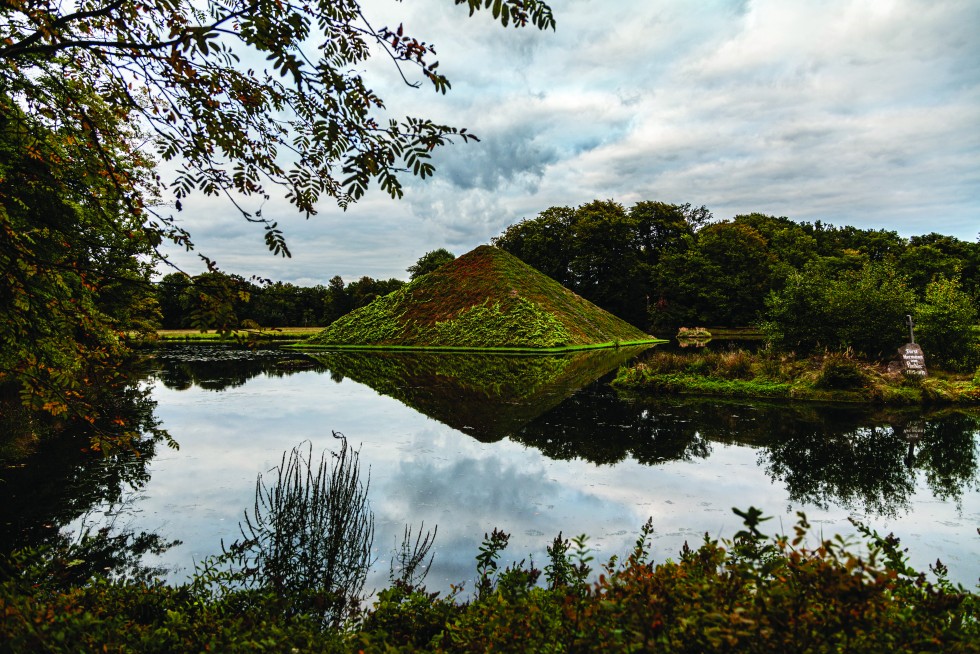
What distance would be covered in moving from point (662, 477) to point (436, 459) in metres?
4.41

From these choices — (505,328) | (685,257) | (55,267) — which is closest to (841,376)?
(55,267)

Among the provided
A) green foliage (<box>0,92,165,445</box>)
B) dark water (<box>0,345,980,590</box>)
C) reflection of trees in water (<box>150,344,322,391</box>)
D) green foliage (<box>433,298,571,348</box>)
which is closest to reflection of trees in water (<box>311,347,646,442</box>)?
dark water (<box>0,345,980,590</box>)

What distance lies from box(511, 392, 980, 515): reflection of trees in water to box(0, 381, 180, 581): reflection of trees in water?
7429 mm

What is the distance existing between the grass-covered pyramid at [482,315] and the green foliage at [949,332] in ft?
78.7

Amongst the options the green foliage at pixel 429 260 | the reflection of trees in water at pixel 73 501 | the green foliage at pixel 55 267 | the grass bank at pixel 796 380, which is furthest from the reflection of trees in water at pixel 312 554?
the green foliage at pixel 429 260

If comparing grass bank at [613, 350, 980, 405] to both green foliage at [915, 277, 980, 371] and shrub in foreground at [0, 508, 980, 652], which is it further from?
shrub in foreground at [0, 508, 980, 652]

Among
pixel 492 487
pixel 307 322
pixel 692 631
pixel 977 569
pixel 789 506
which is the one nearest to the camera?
pixel 692 631

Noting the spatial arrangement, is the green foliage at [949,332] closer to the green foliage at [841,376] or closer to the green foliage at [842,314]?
the green foliage at [842,314]

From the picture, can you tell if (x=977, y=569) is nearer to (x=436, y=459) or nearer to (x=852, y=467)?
(x=852, y=467)

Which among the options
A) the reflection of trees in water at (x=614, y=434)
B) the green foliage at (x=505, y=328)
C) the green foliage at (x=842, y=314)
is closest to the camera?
the reflection of trees in water at (x=614, y=434)

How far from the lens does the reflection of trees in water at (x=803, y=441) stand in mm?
8555

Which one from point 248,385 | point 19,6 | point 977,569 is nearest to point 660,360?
point 977,569

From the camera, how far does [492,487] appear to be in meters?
8.63

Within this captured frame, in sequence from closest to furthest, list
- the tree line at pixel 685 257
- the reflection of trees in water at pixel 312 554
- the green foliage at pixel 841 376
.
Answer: the reflection of trees in water at pixel 312 554, the green foliage at pixel 841 376, the tree line at pixel 685 257
